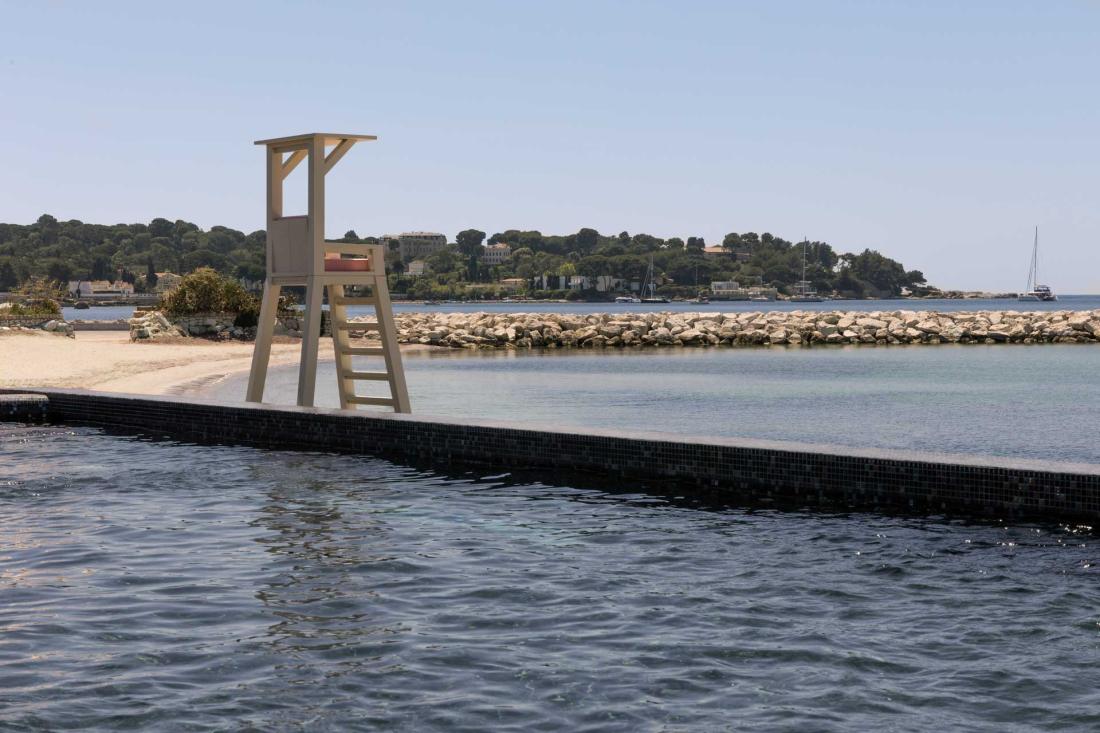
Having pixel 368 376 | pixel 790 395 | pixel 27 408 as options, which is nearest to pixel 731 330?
pixel 790 395

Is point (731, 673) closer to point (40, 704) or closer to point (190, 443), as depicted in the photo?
point (40, 704)

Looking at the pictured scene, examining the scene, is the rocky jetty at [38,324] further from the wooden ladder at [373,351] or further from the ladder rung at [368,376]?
the ladder rung at [368,376]

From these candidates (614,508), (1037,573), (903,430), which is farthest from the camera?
(903,430)

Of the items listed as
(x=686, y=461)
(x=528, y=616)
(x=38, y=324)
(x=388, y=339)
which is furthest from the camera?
(x=38, y=324)

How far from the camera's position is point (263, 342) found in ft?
54.2

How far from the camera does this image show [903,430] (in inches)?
758

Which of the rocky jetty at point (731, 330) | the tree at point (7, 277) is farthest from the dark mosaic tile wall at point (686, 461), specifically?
the tree at point (7, 277)

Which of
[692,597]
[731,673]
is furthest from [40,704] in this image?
[692,597]

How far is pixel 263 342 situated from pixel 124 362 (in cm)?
1590

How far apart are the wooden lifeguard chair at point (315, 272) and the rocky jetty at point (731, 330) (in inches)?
1369

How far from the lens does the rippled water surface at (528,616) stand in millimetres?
5602

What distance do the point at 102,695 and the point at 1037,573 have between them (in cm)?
605

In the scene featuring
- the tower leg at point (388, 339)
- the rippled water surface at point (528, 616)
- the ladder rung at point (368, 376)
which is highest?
the tower leg at point (388, 339)

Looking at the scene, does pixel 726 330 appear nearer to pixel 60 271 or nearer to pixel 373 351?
pixel 373 351
